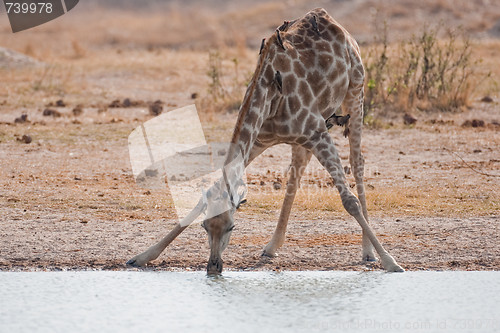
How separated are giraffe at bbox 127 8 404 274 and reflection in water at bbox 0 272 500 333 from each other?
1.03ft

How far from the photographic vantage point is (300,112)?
635cm

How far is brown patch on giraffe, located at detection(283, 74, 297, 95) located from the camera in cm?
633

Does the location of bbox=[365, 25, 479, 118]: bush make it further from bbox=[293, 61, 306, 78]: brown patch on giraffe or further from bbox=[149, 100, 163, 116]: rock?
bbox=[293, 61, 306, 78]: brown patch on giraffe

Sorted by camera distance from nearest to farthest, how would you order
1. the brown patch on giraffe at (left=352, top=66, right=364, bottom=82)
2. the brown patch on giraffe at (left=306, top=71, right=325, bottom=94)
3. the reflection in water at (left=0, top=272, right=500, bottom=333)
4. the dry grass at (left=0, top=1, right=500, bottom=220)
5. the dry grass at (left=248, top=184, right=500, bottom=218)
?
the reflection in water at (left=0, top=272, right=500, bottom=333)
the brown patch on giraffe at (left=306, top=71, right=325, bottom=94)
the brown patch on giraffe at (left=352, top=66, right=364, bottom=82)
the dry grass at (left=248, top=184, right=500, bottom=218)
the dry grass at (left=0, top=1, right=500, bottom=220)

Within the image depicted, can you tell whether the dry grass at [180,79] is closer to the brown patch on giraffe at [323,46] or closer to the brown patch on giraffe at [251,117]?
the brown patch on giraffe at [323,46]

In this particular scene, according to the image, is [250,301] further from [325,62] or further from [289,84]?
[325,62]

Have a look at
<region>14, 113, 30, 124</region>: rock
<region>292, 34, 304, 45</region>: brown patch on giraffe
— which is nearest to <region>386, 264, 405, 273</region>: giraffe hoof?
<region>292, 34, 304, 45</region>: brown patch on giraffe

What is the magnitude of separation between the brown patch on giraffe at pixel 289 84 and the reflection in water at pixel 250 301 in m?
1.41

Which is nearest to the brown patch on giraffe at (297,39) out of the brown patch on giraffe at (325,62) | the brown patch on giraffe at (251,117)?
the brown patch on giraffe at (325,62)

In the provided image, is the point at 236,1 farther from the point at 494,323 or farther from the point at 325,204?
the point at 494,323

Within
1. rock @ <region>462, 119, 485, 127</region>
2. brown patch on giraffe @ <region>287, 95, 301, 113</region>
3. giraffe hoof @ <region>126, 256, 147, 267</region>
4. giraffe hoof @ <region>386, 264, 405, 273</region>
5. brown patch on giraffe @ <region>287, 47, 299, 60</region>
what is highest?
brown patch on giraffe @ <region>287, 47, 299, 60</region>

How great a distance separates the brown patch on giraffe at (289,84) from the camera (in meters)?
6.33

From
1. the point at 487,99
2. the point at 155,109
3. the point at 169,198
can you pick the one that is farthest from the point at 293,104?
the point at 487,99

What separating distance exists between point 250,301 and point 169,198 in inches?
141
